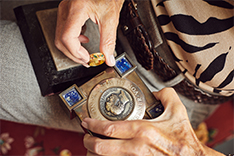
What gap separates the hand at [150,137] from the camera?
413 mm

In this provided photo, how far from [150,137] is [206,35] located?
0.32 metres

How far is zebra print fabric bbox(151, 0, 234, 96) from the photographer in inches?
19.2

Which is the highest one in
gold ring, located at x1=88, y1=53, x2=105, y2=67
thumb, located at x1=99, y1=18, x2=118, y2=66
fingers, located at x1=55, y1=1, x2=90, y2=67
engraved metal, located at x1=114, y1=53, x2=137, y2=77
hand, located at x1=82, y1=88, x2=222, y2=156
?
fingers, located at x1=55, y1=1, x2=90, y2=67

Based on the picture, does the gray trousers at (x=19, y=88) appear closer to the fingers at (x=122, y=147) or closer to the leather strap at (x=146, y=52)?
the leather strap at (x=146, y=52)

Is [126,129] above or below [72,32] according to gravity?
below

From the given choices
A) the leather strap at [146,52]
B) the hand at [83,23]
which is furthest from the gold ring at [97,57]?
the leather strap at [146,52]

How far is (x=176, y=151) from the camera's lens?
44 centimetres

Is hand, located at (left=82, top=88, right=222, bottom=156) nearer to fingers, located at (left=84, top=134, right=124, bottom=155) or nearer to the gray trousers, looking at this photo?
fingers, located at (left=84, top=134, right=124, bottom=155)

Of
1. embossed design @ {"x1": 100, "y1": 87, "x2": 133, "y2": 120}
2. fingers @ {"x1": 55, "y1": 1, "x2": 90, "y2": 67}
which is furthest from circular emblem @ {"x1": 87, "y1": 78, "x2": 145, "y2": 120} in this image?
fingers @ {"x1": 55, "y1": 1, "x2": 90, "y2": 67}

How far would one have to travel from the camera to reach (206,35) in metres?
0.49

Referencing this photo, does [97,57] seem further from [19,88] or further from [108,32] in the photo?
[19,88]

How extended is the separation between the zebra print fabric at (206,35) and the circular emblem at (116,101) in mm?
191

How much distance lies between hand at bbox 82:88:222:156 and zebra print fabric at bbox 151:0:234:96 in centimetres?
14

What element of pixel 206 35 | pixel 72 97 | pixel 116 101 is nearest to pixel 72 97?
pixel 72 97
